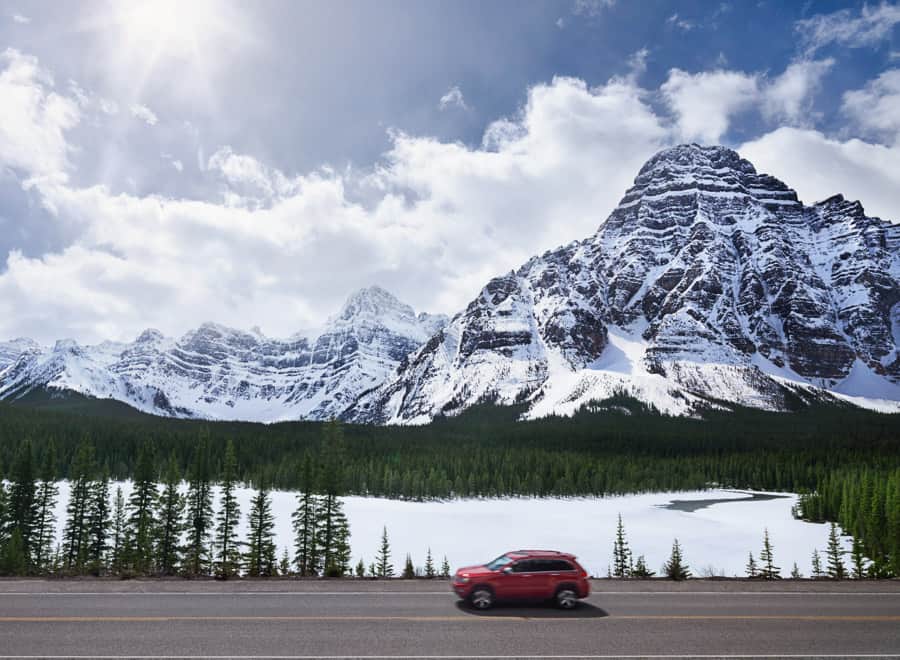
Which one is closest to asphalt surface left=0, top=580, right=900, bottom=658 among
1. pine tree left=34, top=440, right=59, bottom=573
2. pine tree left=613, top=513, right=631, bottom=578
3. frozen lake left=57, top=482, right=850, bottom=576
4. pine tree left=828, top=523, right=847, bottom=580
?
pine tree left=828, top=523, right=847, bottom=580

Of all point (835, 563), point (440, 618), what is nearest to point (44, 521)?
point (440, 618)

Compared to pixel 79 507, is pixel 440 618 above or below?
above

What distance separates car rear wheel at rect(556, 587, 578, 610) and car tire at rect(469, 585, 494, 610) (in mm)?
2525

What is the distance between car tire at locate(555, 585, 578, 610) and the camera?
22.1 meters

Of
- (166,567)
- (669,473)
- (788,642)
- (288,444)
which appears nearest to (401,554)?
(166,567)

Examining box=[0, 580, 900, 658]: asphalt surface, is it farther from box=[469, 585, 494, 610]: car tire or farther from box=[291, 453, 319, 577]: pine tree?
box=[291, 453, 319, 577]: pine tree

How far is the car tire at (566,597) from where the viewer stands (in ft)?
72.6

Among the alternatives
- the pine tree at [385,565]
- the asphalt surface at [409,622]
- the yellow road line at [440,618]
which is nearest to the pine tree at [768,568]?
the asphalt surface at [409,622]

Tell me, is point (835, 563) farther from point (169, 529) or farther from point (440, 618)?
point (169, 529)

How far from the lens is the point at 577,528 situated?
294ft

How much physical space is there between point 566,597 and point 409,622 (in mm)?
6038

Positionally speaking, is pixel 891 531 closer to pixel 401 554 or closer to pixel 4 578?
pixel 401 554

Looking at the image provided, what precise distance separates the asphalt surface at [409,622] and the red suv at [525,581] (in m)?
0.60

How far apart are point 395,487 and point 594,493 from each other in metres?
47.4
